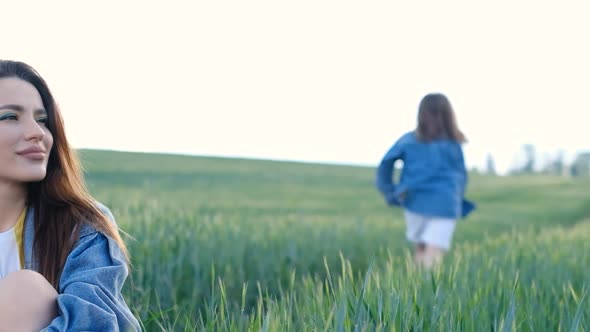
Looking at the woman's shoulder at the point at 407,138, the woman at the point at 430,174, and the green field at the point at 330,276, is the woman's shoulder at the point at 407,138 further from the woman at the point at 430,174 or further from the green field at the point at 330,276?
the green field at the point at 330,276

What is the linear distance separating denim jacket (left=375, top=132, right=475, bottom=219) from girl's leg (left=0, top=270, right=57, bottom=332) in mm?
4713

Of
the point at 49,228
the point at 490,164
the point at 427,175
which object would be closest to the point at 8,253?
the point at 49,228

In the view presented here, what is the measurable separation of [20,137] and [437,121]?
15.3ft

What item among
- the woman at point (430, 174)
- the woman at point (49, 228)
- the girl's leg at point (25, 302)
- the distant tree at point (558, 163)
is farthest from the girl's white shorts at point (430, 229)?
the distant tree at point (558, 163)

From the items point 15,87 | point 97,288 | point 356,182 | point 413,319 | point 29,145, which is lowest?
point 356,182

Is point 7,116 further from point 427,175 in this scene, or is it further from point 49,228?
point 427,175

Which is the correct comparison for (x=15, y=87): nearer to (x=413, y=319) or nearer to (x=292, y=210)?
(x=413, y=319)

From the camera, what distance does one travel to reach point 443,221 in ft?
21.5

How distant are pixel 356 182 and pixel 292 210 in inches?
554

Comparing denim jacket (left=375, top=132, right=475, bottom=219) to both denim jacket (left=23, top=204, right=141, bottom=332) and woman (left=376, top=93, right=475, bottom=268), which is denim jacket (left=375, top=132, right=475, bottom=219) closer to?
woman (left=376, top=93, right=475, bottom=268)

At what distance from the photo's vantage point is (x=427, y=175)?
6.51 meters

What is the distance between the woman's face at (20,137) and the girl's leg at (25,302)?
1.59ft

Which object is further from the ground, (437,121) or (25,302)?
(437,121)

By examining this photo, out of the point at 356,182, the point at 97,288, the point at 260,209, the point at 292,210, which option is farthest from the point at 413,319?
the point at 356,182
